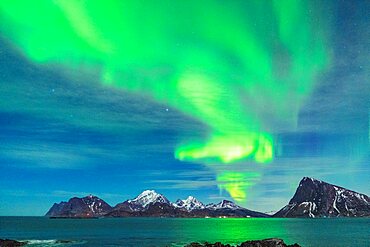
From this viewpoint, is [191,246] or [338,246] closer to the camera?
[191,246]

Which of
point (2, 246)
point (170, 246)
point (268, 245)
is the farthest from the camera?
point (170, 246)

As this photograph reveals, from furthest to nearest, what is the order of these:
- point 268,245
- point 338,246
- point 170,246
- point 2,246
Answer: point 338,246
point 170,246
point 2,246
point 268,245

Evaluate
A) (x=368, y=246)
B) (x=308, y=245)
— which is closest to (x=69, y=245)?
(x=308, y=245)

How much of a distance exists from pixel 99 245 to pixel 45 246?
15.1 meters

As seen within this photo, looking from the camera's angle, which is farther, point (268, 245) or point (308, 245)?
point (308, 245)

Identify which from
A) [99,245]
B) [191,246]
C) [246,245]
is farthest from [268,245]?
[99,245]

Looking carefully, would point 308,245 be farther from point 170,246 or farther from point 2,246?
point 2,246

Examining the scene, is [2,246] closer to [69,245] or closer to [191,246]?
[69,245]

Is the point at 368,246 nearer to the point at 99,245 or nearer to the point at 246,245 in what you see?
the point at 246,245

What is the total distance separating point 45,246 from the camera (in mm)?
100688

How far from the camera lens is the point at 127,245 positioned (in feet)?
349

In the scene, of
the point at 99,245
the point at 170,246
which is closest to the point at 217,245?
the point at 170,246

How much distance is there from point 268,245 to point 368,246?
47.2 meters

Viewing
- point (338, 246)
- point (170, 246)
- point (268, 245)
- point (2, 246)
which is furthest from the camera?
point (338, 246)
